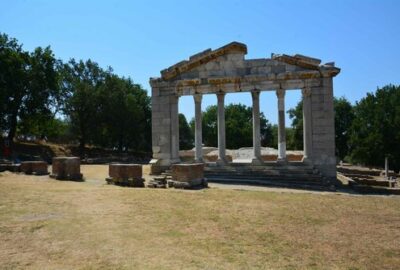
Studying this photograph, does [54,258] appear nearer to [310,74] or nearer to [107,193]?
[107,193]

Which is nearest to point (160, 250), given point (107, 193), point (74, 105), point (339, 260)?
point (339, 260)

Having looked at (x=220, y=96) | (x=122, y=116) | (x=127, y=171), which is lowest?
(x=127, y=171)

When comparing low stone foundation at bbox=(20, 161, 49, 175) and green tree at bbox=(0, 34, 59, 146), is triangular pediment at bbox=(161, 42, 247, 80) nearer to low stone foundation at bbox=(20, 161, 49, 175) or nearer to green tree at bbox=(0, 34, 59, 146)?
low stone foundation at bbox=(20, 161, 49, 175)

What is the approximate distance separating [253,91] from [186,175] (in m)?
8.38

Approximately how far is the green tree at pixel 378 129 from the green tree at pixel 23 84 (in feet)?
115

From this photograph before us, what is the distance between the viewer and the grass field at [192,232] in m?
8.24

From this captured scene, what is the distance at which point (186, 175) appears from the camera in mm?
18531

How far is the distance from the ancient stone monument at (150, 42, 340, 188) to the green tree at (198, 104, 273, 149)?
150 ft

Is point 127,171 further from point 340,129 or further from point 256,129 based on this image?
point 340,129

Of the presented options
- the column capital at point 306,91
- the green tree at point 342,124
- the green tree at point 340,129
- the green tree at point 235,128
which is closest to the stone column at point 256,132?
the column capital at point 306,91

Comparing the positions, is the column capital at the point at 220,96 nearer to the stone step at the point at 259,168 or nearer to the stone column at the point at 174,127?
the stone column at the point at 174,127

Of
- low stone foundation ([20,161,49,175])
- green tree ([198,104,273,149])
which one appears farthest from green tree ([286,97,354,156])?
low stone foundation ([20,161,49,175])

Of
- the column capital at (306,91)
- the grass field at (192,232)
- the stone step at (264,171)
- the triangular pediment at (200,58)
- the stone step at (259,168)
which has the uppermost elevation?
the triangular pediment at (200,58)

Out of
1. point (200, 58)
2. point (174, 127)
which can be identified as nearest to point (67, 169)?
point (174, 127)
